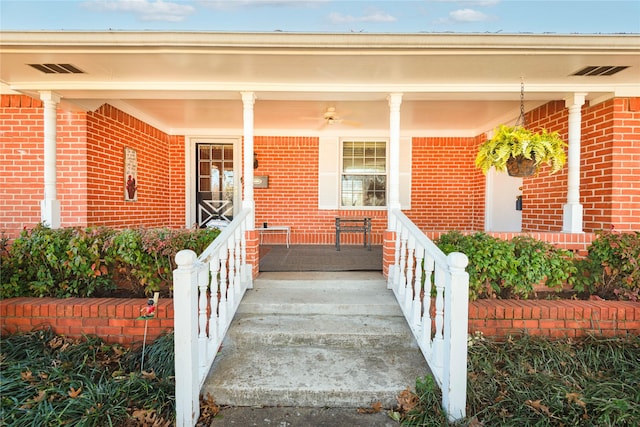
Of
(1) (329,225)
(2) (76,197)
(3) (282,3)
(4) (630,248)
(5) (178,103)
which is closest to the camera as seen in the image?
(4) (630,248)

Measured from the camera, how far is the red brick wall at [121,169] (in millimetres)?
4586

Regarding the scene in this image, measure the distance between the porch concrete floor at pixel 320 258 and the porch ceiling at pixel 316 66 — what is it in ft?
6.90

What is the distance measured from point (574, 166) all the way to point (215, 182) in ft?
19.4

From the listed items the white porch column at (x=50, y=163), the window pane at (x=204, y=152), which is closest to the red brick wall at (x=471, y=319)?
the white porch column at (x=50, y=163)

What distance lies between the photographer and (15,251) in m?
3.04

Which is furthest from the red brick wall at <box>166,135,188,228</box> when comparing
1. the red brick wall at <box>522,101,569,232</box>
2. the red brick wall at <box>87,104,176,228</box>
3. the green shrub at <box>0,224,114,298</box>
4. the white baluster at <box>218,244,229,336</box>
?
the red brick wall at <box>522,101,569,232</box>

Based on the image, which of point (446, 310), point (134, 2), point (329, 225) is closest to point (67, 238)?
point (134, 2)

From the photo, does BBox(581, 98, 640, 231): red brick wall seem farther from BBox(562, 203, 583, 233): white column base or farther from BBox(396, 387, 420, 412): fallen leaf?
BBox(396, 387, 420, 412): fallen leaf

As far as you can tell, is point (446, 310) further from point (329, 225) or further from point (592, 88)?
point (329, 225)

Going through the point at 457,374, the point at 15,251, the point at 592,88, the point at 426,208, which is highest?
the point at 592,88

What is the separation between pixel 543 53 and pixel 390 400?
326cm

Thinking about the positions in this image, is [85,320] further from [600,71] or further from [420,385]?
[600,71]

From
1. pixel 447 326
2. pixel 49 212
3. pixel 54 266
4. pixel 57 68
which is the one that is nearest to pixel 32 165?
pixel 49 212

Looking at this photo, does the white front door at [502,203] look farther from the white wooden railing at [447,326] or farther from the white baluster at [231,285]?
the white baluster at [231,285]
